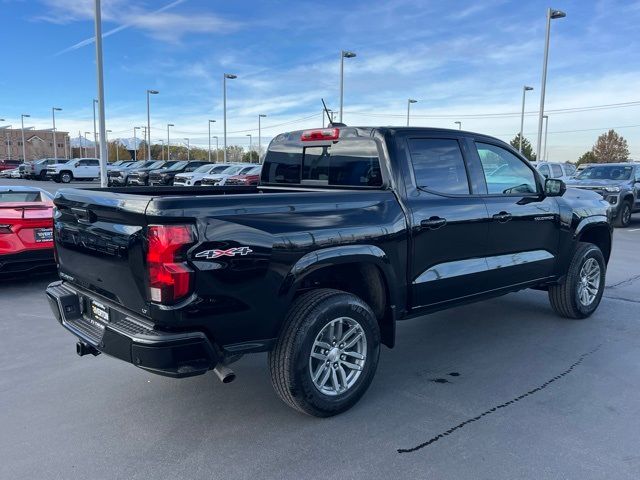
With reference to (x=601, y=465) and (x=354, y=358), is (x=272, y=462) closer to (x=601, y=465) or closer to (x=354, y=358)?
(x=354, y=358)

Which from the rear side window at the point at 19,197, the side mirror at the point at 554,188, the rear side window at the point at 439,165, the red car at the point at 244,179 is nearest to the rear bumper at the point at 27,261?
the rear side window at the point at 19,197

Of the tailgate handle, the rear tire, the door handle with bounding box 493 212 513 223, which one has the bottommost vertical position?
the rear tire

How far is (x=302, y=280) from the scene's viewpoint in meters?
3.58

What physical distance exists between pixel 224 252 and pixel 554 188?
360cm

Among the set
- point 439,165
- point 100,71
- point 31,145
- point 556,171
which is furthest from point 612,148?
point 31,145

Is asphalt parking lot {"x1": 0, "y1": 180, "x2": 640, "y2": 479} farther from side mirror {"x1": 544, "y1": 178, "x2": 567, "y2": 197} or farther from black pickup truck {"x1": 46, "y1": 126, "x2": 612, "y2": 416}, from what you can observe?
side mirror {"x1": 544, "y1": 178, "x2": 567, "y2": 197}

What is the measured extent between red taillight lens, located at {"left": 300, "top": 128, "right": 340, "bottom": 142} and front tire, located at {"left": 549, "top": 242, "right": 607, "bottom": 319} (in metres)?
2.97

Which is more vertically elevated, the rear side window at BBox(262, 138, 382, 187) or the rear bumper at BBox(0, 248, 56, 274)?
the rear side window at BBox(262, 138, 382, 187)

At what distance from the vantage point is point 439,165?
14.6 feet

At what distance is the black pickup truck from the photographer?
301cm

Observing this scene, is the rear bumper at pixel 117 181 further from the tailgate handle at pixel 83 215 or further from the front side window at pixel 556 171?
the tailgate handle at pixel 83 215

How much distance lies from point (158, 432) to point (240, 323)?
3.11 ft

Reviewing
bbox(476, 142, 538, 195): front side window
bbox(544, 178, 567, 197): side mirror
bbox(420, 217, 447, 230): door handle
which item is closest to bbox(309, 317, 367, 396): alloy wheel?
bbox(420, 217, 447, 230): door handle

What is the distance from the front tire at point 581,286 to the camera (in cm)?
572
